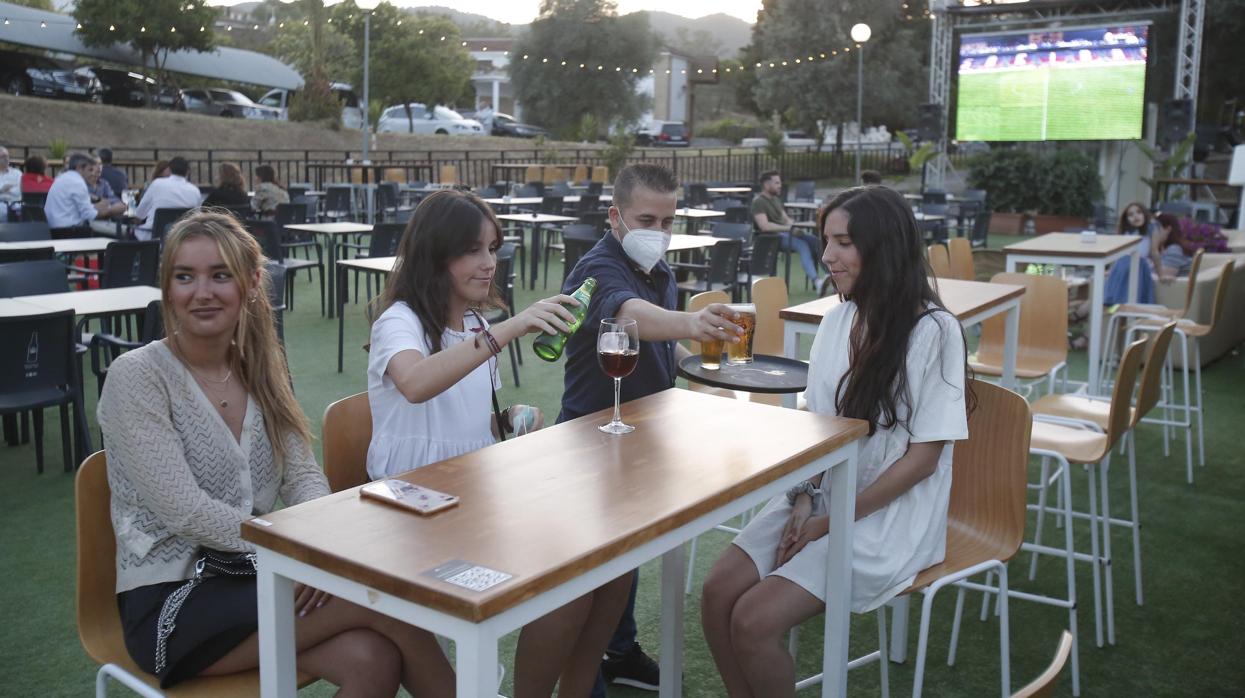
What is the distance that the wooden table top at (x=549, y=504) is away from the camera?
56.0 inches

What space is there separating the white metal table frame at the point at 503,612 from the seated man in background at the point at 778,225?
27.2ft

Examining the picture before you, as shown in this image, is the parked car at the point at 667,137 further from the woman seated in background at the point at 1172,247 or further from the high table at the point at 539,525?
the high table at the point at 539,525

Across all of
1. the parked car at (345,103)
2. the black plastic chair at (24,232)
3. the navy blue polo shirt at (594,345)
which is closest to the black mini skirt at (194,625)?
the navy blue polo shirt at (594,345)

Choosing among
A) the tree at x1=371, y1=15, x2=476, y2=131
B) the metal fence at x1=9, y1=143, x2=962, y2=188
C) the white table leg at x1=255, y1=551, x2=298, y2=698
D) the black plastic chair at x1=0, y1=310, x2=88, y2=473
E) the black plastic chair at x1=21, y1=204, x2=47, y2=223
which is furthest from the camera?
the tree at x1=371, y1=15, x2=476, y2=131

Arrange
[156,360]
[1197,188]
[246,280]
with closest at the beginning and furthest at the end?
[156,360] → [246,280] → [1197,188]

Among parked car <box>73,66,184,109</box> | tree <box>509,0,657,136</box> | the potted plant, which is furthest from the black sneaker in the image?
tree <box>509,0,657,136</box>

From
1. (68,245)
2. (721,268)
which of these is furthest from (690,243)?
(68,245)

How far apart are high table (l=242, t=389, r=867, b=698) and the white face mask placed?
22.2 inches

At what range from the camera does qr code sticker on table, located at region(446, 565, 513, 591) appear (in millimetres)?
1346

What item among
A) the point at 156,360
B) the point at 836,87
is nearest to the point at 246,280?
the point at 156,360

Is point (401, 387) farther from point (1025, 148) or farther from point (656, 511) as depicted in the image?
point (1025, 148)

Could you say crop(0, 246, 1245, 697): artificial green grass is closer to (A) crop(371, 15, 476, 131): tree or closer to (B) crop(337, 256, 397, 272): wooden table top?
(B) crop(337, 256, 397, 272): wooden table top

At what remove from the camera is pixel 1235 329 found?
7.73 meters

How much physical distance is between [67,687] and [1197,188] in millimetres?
17928
